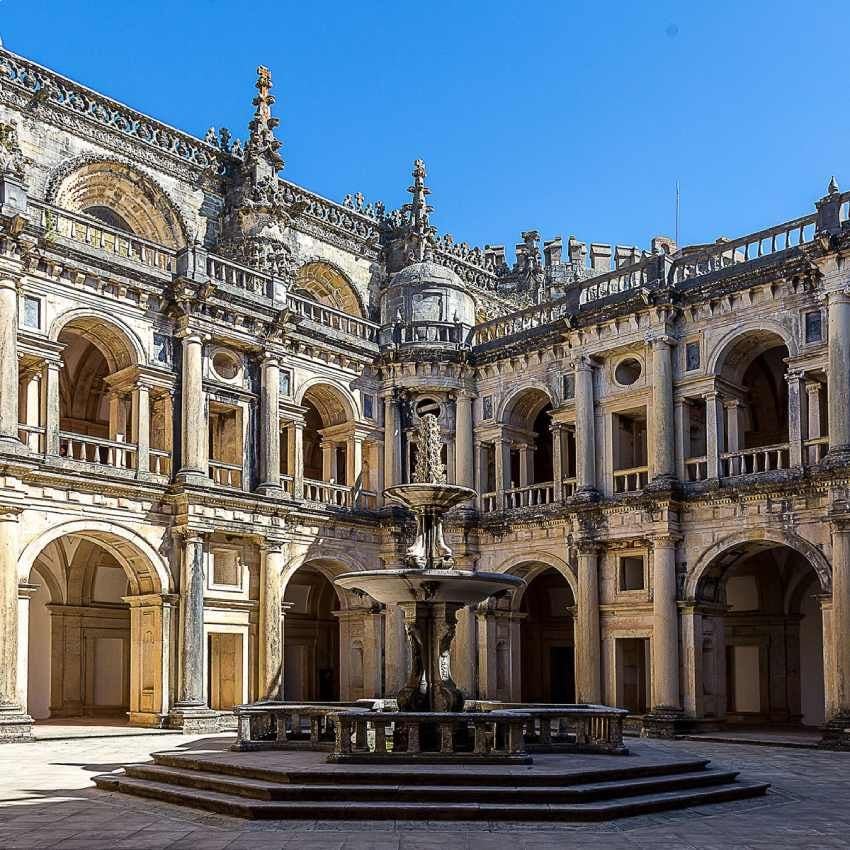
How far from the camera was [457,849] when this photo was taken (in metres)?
10.8

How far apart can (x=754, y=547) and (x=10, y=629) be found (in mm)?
15958

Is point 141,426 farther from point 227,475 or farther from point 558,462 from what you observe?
point 558,462

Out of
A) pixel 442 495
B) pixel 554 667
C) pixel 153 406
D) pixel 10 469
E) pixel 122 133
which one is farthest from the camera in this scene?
pixel 554 667

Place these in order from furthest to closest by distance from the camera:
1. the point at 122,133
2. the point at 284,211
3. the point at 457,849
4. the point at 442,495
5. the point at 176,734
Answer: the point at 284,211
the point at 122,133
the point at 176,734
the point at 442,495
the point at 457,849

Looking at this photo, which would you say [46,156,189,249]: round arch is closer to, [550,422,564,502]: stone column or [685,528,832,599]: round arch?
[550,422,564,502]: stone column

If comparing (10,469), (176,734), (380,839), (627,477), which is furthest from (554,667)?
(380,839)

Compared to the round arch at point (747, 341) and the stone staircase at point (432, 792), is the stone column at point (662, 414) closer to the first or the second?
the round arch at point (747, 341)

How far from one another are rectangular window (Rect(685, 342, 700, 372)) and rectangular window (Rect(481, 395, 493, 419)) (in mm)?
6394

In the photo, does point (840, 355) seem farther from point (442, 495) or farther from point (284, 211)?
point (284, 211)

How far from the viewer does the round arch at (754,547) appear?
959 inches

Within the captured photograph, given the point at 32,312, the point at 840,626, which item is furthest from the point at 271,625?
the point at 840,626

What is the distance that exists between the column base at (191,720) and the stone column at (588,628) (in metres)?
8.69

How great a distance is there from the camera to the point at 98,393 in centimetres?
3250

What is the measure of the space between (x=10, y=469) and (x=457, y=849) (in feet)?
51.4
